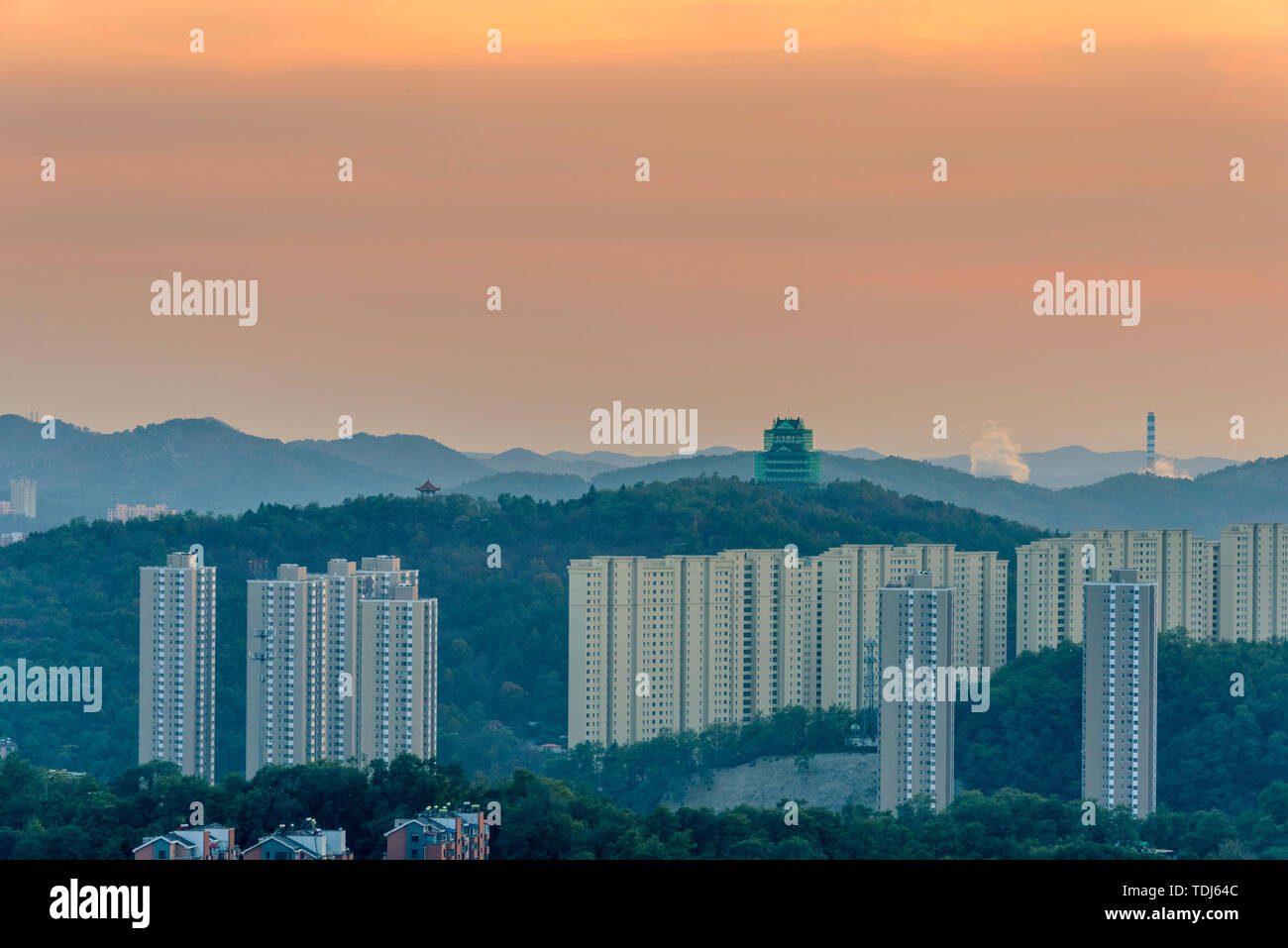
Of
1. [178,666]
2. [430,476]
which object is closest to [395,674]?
[178,666]

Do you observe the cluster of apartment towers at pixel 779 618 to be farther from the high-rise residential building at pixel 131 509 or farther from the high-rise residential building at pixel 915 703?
the high-rise residential building at pixel 131 509

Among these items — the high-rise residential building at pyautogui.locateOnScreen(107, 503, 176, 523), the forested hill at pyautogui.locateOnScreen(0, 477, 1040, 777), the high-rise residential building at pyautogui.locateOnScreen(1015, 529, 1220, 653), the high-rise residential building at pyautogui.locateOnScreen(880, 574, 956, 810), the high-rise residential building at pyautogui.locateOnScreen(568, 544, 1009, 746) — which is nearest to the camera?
the high-rise residential building at pyautogui.locateOnScreen(880, 574, 956, 810)

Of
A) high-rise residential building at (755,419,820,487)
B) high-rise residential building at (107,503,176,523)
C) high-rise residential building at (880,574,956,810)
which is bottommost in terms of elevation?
high-rise residential building at (880,574,956,810)

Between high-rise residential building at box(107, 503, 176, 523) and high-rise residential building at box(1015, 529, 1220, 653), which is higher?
high-rise residential building at box(107, 503, 176, 523)

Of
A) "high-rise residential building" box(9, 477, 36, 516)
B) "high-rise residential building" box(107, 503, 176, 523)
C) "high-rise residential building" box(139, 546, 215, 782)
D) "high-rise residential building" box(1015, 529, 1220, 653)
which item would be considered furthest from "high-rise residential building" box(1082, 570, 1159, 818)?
"high-rise residential building" box(9, 477, 36, 516)

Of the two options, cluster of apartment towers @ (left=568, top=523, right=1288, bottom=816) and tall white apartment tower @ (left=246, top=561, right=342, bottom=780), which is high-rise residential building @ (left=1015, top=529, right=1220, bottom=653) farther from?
tall white apartment tower @ (left=246, top=561, right=342, bottom=780)
